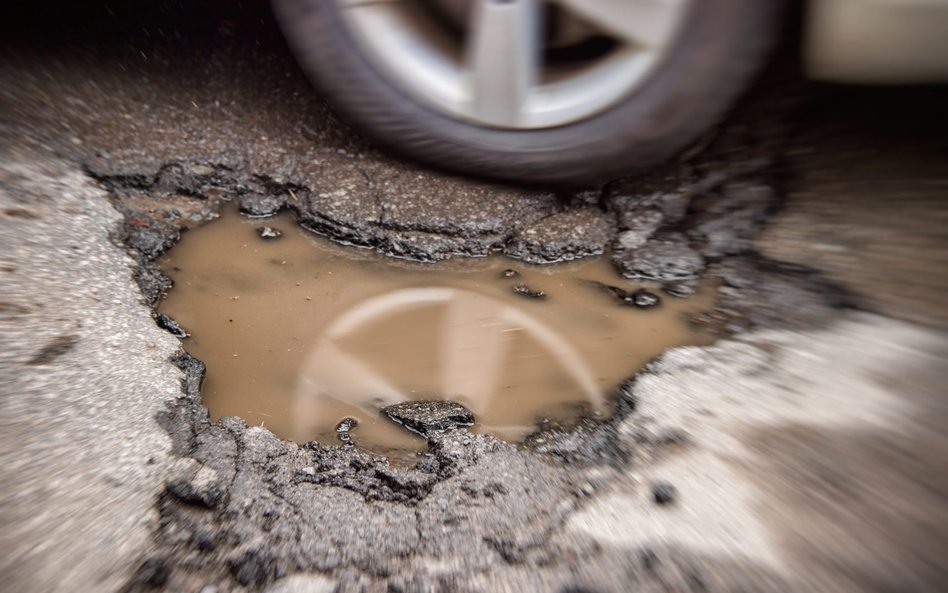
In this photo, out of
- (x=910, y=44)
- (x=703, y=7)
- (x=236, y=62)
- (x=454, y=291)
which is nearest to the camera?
(x=910, y=44)

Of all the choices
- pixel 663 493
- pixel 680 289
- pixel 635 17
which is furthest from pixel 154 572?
pixel 635 17

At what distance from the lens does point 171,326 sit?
1.56m

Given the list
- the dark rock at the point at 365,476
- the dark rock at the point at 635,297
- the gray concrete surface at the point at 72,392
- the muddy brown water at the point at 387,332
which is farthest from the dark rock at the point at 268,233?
the dark rock at the point at 635,297

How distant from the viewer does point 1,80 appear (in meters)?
2.04

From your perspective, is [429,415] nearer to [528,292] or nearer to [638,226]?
[528,292]

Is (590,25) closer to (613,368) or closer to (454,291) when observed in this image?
→ (454,291)

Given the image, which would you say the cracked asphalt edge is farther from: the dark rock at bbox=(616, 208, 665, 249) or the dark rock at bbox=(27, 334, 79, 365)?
the dark rock at bbox=(616, 208, 665, 249)

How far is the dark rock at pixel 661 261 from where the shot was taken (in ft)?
5.96

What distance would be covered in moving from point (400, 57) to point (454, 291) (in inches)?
25.6

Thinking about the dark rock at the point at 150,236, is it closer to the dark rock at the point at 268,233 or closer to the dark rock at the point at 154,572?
the dark rock at the point at 268,233

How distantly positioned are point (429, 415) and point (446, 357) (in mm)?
186

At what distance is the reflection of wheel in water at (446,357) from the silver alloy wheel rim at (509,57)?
20.8 inches

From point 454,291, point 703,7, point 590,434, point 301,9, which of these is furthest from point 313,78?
point 590,434

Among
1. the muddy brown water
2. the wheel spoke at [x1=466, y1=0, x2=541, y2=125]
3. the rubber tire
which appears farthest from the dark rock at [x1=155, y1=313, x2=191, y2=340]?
the wheel spoke at [x1=466, y1=0, x2=541, y2=125]
